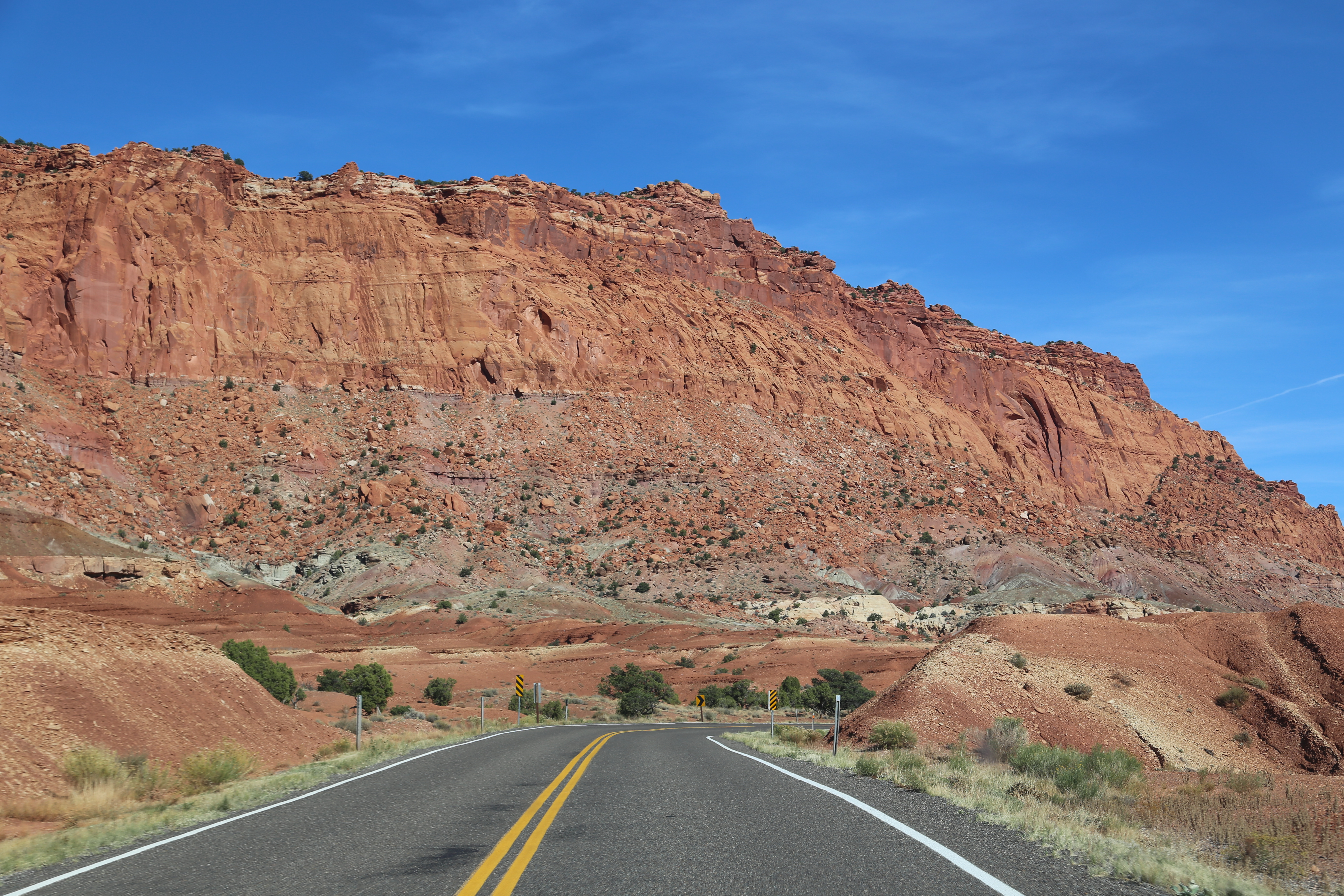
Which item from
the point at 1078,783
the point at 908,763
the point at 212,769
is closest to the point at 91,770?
the point at 212,769

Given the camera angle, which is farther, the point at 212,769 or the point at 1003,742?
the point at 1003,742

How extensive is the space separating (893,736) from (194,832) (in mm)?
13332

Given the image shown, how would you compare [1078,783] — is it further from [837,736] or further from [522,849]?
[522,849]

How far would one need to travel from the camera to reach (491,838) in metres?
7.77

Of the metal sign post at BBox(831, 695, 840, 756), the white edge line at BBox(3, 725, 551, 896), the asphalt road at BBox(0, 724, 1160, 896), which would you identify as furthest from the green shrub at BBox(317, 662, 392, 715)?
the asphalt road at BBox(0, 724, 1160, 896)

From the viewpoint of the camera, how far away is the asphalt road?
6094 mm

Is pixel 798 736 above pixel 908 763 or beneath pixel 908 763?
beneath

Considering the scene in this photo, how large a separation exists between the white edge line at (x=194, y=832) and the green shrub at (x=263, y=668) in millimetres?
11686

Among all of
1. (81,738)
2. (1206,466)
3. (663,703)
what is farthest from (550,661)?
(1206,466)

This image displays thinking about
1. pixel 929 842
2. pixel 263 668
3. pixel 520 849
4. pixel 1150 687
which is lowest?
pixel 263 668

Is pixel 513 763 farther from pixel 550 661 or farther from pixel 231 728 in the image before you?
pixel 550 661

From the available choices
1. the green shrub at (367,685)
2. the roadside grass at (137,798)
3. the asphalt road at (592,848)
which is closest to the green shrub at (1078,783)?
the asphalt road at (592,848)

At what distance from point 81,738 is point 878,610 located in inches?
2381

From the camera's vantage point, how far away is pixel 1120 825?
885 cm
